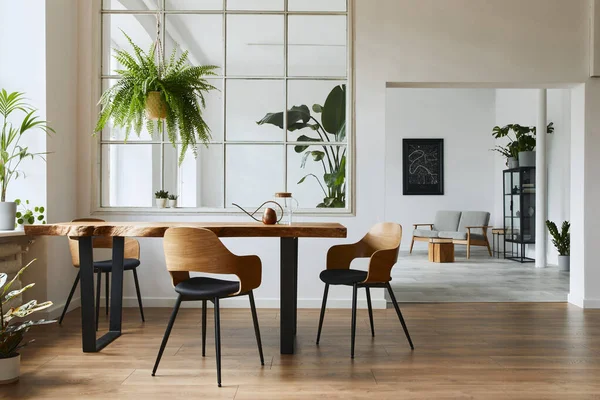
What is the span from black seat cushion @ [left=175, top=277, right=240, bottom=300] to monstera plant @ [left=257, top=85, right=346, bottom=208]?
204 centimetres

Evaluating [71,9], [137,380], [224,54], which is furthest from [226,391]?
[71,9]

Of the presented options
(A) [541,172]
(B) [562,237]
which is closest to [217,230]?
(B) [562,237]

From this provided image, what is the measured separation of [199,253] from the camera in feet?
9.74

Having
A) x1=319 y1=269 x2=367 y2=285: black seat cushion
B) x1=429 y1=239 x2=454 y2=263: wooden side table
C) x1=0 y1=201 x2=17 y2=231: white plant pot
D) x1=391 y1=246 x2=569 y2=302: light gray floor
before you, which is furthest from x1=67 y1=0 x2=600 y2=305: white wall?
x1=429 y1=239 x2=454 y2=263: wooden side table

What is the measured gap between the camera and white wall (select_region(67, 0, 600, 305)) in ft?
16.2

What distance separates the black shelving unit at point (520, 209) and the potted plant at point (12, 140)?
288 inches

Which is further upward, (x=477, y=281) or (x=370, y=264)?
(x=370, y=264)

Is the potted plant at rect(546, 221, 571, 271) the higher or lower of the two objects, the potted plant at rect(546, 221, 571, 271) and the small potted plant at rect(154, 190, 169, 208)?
the lower

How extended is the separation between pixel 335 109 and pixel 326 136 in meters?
0.26

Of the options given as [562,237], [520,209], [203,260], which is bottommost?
[562,237]

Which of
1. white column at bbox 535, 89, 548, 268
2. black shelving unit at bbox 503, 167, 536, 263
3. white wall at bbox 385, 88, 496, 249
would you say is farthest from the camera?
white wall at bbox 385, 88, 496, 249

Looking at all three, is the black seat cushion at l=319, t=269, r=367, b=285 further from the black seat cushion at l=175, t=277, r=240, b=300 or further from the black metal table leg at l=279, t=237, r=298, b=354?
the black seat cushion at l=175, t=277, r=240, b=300

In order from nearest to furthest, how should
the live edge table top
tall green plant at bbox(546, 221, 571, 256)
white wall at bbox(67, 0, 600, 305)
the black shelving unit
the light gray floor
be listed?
1. the live edge table top
2. white wall at bbox(67, 0, 600, 305)
3. the light gray floor
4. tall green plant at bbox(546, 221, 571, 256)
5. the black shelving unit

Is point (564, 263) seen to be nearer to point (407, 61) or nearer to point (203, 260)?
point (407, 61)
